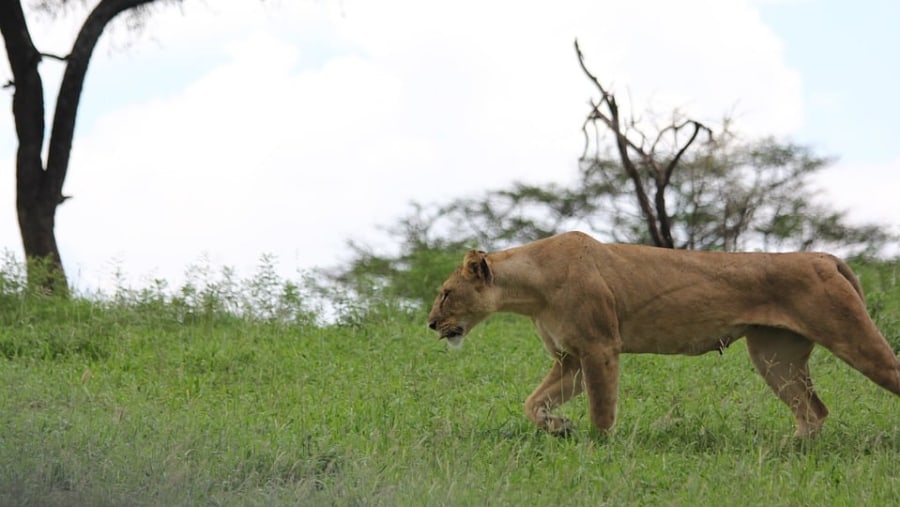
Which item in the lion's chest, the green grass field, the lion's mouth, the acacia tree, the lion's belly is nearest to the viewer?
the green grass field

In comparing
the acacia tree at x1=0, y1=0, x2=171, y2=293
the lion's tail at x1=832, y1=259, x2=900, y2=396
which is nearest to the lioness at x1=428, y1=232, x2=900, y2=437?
the lion's tail at x1=832, y1=259, x2=900, y2=396

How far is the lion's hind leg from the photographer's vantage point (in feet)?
23.2

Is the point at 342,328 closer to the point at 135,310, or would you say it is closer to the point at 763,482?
the point at 135,310

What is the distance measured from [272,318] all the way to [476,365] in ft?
8.04

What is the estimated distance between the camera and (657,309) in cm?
705

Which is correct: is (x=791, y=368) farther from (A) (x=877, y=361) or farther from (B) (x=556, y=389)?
(B) (x=556, y=389)

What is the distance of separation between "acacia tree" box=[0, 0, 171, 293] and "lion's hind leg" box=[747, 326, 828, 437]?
8.75 metres

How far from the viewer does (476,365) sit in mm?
9305

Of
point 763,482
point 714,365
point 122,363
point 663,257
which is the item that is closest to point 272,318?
point 122,363

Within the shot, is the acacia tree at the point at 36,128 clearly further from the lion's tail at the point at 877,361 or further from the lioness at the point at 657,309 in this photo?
the lion's tail at the point at 877,361

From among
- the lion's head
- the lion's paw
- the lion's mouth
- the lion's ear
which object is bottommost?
the lion's paw

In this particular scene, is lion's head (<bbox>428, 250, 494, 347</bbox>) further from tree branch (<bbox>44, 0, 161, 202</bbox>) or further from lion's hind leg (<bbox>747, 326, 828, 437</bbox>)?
tree branch (<bbox>44, 0, 161, 202</bbox>)

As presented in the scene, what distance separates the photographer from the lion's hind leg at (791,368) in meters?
7.06

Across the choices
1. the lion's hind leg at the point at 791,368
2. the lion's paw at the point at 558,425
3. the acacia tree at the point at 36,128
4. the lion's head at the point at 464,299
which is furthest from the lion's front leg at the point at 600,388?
the acacia tree at the point at 36,128
